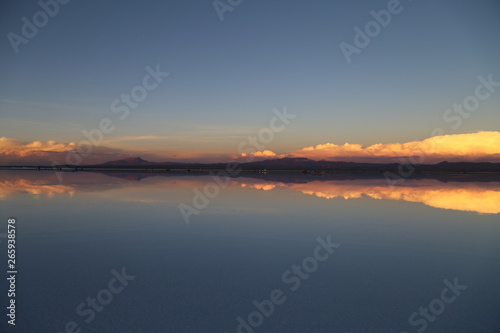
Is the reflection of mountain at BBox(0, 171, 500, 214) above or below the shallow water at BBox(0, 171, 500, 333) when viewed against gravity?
above

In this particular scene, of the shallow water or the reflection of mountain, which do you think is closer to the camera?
the shallow water

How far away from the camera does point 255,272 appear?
30.9ft

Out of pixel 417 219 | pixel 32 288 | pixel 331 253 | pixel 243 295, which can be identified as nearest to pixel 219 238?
pixel 331 253

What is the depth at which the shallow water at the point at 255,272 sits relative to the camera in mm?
6820

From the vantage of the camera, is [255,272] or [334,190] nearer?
[255,272]

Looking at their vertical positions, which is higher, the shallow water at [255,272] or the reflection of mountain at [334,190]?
the reflection of mountain at [334,190]

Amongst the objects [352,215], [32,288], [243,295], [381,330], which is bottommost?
[381,330]

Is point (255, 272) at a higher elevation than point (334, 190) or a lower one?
lower

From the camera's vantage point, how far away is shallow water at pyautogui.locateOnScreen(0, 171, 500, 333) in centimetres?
682

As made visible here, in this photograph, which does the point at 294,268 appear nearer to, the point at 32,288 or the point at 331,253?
the point at 331,253

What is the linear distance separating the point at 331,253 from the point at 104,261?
278 inches

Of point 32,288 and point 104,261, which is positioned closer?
point 32,288

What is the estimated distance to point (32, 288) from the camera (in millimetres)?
8141

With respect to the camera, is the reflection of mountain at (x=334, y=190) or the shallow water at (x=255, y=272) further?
the reflection of mountain at (x=334, y=190)
